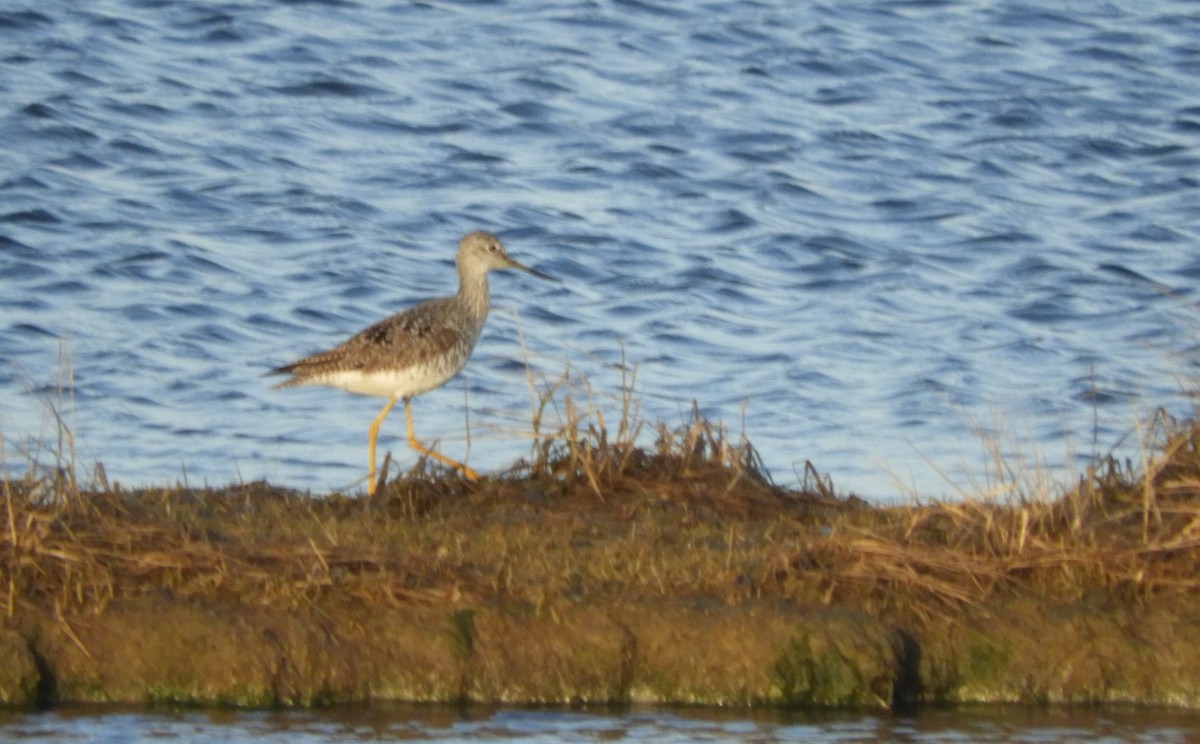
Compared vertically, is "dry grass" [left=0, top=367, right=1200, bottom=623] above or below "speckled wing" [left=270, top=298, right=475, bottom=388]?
below

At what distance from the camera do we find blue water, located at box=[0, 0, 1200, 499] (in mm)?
11258

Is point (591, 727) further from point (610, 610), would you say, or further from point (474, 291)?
point (474, 291)

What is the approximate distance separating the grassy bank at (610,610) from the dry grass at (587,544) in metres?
0.01

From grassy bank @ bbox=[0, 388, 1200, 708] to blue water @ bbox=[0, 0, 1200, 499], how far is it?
0.57 meters

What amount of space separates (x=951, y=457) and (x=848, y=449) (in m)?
0.59

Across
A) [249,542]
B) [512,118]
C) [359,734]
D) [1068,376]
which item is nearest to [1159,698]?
[359,734]

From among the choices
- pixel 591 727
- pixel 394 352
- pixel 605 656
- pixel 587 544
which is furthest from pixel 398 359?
pixel 591 727

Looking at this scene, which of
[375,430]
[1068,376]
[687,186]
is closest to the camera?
[375,430]

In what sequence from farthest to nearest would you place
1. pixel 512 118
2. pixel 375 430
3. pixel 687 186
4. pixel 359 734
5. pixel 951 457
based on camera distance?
pixel 512 118 → pixel 687 186 → pixel 951 457 → pixel 375 430 → pixel 359 734

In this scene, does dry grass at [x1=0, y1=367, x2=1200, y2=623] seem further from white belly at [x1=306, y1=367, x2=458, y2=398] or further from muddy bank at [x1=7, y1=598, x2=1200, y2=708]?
white belly at [x1=306, y1=367, x2=458, y2=398]

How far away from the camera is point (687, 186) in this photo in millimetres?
16844

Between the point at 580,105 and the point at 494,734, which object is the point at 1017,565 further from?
the point at 580,105

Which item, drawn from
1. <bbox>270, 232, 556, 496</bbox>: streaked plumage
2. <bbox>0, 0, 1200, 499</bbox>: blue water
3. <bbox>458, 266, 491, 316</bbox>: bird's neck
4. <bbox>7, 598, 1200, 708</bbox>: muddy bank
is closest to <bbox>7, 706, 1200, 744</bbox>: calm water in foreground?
<bbox>7, 598, 1200, 708</bbox>: muddy bank

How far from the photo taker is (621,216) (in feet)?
52.7
